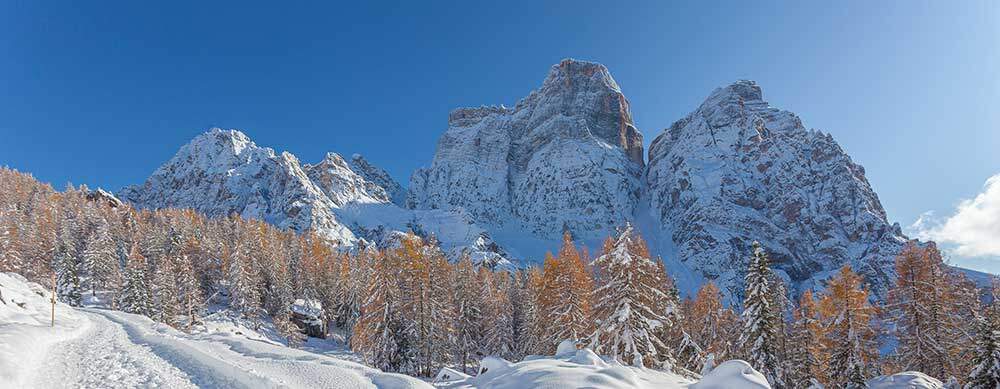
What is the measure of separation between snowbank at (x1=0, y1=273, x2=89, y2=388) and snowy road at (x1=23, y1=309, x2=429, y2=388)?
41 cm

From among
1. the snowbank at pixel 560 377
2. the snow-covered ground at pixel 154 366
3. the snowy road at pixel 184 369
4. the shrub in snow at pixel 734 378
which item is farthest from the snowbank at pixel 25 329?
the shrub in snow at pixel 734 378

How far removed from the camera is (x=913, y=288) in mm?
24922

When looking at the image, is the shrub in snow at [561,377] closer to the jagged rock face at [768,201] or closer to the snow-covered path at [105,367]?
the snow-covered path at [105,367]

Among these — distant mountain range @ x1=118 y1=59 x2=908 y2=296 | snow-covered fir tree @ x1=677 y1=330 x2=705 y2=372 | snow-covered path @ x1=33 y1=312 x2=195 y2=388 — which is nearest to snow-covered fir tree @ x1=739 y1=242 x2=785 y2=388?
snow-covered fir tree @ x1=677 y1=330 x2=705 y2=372

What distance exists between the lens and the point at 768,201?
160m

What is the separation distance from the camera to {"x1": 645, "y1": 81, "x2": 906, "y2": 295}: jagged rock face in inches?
5512

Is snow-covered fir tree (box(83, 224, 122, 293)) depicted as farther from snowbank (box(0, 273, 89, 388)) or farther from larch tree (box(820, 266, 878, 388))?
larch tree (box(820, 266, 878, 388))

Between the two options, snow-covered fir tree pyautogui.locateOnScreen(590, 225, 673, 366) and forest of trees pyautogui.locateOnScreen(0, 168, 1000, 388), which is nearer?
snow-covered fir tree pyautogui.locateOnScreen(590, 225, 673, 366)

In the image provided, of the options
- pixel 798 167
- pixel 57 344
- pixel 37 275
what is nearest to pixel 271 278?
pixel 37 275

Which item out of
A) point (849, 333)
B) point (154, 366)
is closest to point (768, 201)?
point (849, 333)

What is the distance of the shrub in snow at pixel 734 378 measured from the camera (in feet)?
35.8

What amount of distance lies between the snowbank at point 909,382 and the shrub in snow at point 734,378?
50.9 feet

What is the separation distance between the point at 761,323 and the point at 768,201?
15859cm

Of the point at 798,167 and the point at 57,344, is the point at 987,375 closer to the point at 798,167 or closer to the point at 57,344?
the point at 57,344
